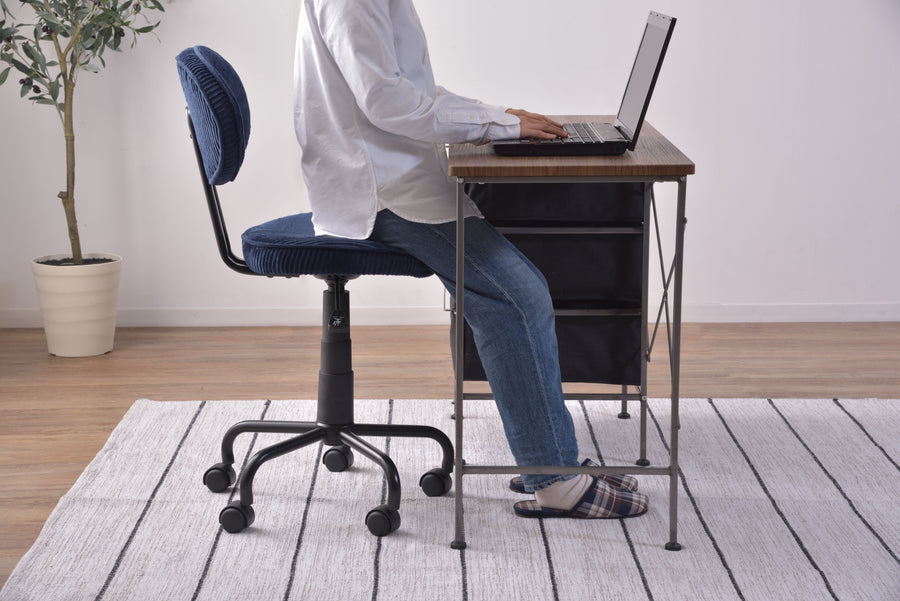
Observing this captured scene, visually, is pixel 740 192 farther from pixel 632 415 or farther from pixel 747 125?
pixel 632 415

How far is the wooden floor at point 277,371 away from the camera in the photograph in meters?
2.55

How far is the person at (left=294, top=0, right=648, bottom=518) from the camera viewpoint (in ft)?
5.96

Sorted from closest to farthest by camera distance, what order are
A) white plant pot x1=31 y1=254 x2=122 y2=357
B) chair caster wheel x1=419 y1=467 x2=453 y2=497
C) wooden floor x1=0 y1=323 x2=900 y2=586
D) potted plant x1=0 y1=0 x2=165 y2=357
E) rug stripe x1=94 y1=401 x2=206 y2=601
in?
rug stripe x1=94 y1=401 x2=206 y2=601 < chair caster wheel x1=419 y1=467 x2=453 y2=497 < wooden floor x1=0 y1=323 x2=900 y2=586 < potted plant x1=0 y1=0 x2=165 y2=357 < white plant pot x1=31 y1=254 x2=122 y2=357

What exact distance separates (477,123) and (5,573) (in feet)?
3.87

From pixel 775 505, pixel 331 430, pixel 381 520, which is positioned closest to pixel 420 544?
pixel 381 520

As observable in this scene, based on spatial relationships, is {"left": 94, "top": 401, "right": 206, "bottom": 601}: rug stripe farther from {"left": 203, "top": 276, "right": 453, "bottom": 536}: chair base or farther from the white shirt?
the white shirt

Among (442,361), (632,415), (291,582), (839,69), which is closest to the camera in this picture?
(291,582)

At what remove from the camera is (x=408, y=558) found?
1.88 metres

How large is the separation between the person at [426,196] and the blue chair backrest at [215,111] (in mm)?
125


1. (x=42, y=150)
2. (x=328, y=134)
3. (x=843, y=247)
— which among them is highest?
(x=328, y=134)

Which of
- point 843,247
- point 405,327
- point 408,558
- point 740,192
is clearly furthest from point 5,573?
point 843,247

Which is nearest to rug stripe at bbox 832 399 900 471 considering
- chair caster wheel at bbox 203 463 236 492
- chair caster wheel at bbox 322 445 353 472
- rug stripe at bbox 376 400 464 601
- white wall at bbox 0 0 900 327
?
white wall at bbox 0 0 900 327

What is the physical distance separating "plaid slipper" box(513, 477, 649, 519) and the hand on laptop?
0.71 metres

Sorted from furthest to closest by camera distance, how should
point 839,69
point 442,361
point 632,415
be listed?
point 839,69 → point 442,361 → point 632,415
